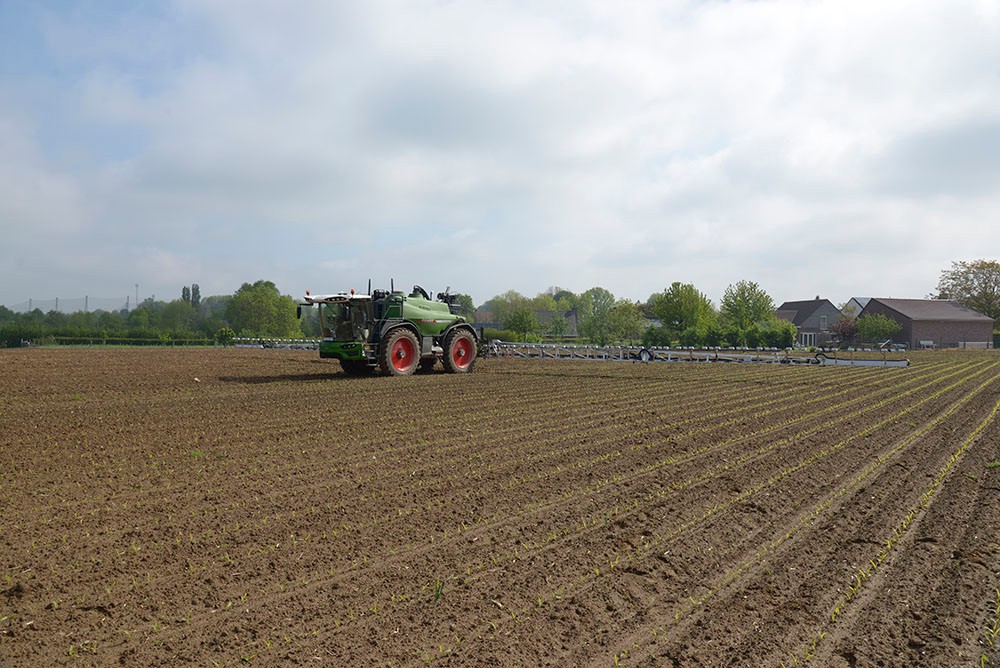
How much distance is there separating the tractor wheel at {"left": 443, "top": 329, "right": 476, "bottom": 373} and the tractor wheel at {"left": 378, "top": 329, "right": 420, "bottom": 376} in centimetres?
148

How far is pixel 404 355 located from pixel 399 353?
0.55ft

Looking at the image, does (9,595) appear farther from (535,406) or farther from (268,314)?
(268,314)

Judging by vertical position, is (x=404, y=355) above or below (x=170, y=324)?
below

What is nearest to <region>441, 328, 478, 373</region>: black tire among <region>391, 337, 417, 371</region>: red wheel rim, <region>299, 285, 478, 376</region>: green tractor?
<region>299, 285, 478, 376</region>: green tractor

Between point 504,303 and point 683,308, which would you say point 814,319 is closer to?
point 683,308

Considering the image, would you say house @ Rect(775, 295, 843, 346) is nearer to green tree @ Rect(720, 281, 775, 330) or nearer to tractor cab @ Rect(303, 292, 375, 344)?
green tree @ Rect(720, 281, 775, 330)

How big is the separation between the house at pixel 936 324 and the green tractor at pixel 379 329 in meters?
60.8

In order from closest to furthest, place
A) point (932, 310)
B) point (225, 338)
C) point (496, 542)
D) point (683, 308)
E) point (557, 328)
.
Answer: point (496, 542) → point (225, 338) → point (683, 308) → point (932, 310) → point (557, 328)

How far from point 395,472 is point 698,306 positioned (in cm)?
5161

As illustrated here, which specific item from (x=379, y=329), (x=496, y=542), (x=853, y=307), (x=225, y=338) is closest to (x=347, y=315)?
(x=379, y=329)

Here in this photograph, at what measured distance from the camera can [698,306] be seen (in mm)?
55562

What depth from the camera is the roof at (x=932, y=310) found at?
6888 centimetres

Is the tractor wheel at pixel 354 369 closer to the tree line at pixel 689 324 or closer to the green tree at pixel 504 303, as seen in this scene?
the tree line at pixel 689 324

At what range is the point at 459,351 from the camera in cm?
2133
